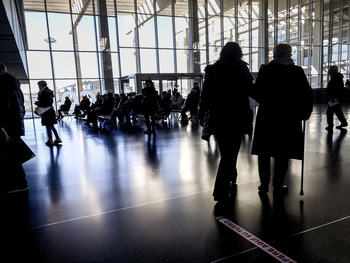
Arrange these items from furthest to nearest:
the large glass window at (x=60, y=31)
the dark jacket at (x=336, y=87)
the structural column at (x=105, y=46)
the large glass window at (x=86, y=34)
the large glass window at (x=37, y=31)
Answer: the structural column at (x=105, y=46) → the large glass window at (x=86, y=34) → the large glass window at (x=60, y=31) → the large glass window at (x=37, y=31) → the dark jacket at (x=336, y=87)

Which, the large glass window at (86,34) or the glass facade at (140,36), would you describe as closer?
the glass facade at (140,36)

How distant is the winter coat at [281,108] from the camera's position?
2.68m

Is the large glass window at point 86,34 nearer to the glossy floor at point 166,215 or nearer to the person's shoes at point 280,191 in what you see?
the glossy floor at point 166,215

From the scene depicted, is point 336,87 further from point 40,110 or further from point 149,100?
point 40,110

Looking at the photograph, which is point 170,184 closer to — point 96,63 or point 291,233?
point 291,233

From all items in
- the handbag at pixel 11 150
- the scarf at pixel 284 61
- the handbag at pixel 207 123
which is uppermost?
the scarf at pixel 284 61

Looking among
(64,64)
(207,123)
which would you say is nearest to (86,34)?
(64,64)

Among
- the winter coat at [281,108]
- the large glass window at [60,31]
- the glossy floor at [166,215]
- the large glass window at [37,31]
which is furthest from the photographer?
the large glass window at [60,31]

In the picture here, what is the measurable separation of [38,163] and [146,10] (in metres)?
15.6

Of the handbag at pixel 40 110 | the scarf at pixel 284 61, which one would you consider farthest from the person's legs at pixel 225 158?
the handbag at pixel 40 110

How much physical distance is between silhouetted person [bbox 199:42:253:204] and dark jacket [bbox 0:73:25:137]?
2387mm

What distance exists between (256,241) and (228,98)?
1.26 meters

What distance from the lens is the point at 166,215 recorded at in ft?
8.50

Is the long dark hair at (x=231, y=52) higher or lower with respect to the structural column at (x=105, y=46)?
lower
